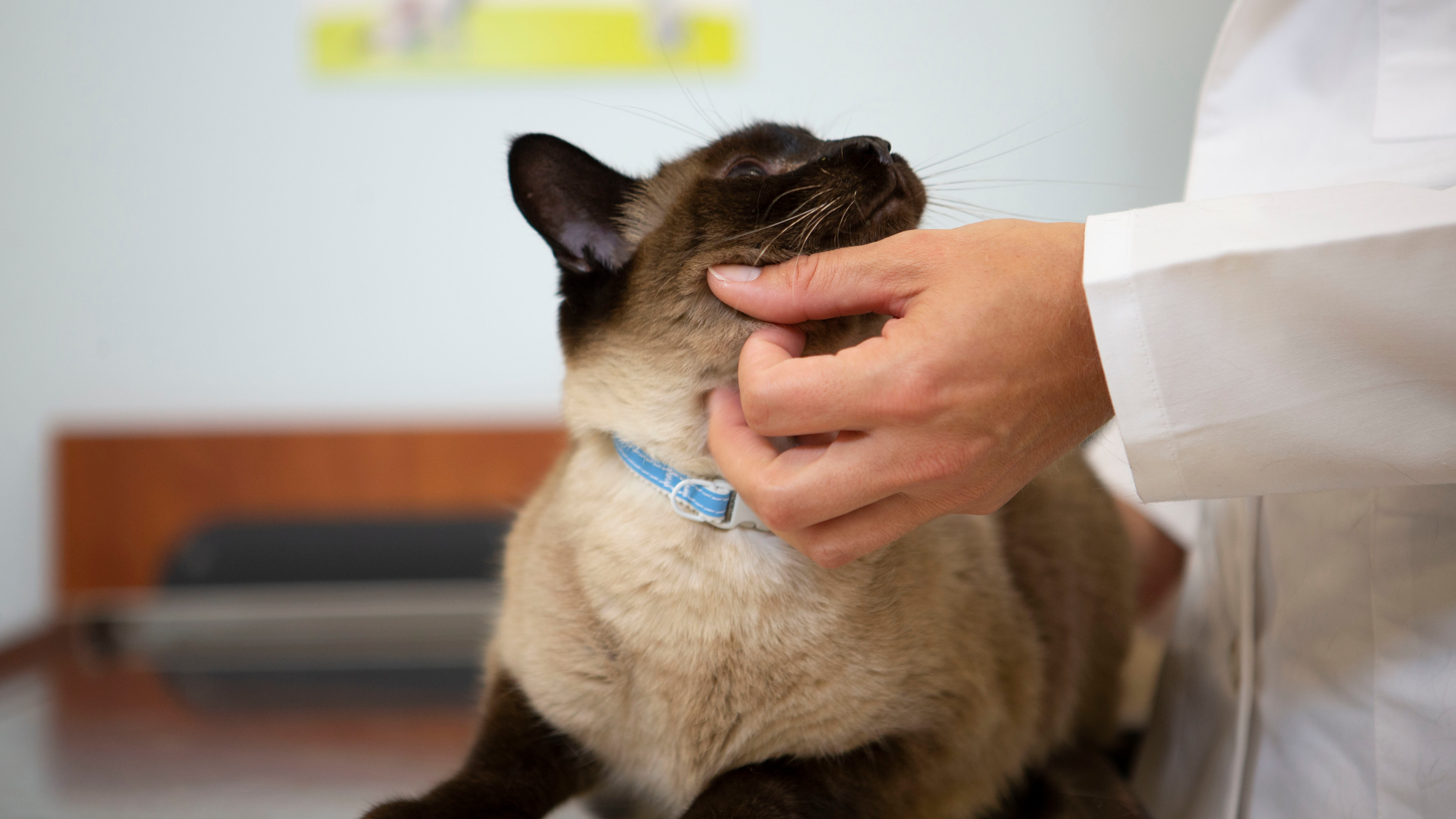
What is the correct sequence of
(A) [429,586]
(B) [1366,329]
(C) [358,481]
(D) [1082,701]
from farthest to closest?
1. (C) [358,481]
2. (A) [429,586]
3. (D) [1082,701]
4. (B) [1366,329]

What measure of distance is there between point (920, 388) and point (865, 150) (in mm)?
349

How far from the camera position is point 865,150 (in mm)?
954

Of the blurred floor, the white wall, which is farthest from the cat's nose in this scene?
the white wall

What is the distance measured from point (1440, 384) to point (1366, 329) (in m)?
0.08

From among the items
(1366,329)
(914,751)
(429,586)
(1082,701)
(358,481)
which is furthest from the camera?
(358,481)

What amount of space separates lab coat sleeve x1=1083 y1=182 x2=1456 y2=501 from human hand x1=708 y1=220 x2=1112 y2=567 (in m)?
0.04

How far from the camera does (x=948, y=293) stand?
743mm

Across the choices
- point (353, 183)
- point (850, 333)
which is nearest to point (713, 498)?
point (850, 333)

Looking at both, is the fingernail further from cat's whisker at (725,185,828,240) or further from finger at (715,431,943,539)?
finger at (715,431,943,539)

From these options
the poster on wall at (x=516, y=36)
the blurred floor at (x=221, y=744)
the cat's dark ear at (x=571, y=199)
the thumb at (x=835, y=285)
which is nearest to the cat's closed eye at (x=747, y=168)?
the cat's dark ear at (x=571, y=199)

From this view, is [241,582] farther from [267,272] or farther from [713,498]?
[713,498]

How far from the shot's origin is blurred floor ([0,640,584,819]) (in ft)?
3.80

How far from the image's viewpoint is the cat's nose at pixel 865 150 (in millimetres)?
950

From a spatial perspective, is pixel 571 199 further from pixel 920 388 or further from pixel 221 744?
pixel 221 744
